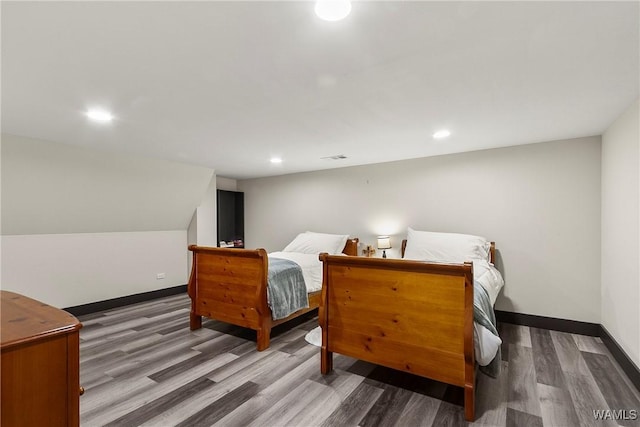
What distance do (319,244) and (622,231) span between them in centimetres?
321

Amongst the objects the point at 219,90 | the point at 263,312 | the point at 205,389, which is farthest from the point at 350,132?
the point at 205,389

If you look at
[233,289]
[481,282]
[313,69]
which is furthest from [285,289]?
[313,69]

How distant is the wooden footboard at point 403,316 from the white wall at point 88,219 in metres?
3.01

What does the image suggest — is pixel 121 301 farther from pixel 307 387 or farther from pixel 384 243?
pixel 384 243

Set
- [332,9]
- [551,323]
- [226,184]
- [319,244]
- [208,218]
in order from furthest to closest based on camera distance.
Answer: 1. [226,184]
2. [208,218]
3. [319,244]
4. [551,323]
5. [332,9]

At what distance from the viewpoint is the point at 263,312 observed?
9.26ft

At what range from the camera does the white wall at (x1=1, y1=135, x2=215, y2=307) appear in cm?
318

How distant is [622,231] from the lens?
2477 millimetres

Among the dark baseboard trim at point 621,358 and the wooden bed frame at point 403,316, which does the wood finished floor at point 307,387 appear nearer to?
the dark baseboard trim at point 621,358

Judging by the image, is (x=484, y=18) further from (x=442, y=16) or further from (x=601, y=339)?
(x=601, y=339)

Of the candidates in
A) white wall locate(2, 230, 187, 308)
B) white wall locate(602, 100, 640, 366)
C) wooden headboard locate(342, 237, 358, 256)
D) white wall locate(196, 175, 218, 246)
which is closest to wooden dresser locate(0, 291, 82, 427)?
white wall locate(602, 100, 640, 366)

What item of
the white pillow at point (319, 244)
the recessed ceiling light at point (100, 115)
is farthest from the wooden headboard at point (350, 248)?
the recessed ceiling light at point (100, 115)

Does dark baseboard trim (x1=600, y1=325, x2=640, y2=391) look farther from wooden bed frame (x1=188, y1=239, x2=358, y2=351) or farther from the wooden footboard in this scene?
wooden bed frame (x1=188, y1=239, x2=358, y2=351)

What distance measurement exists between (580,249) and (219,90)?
12.4 feet
